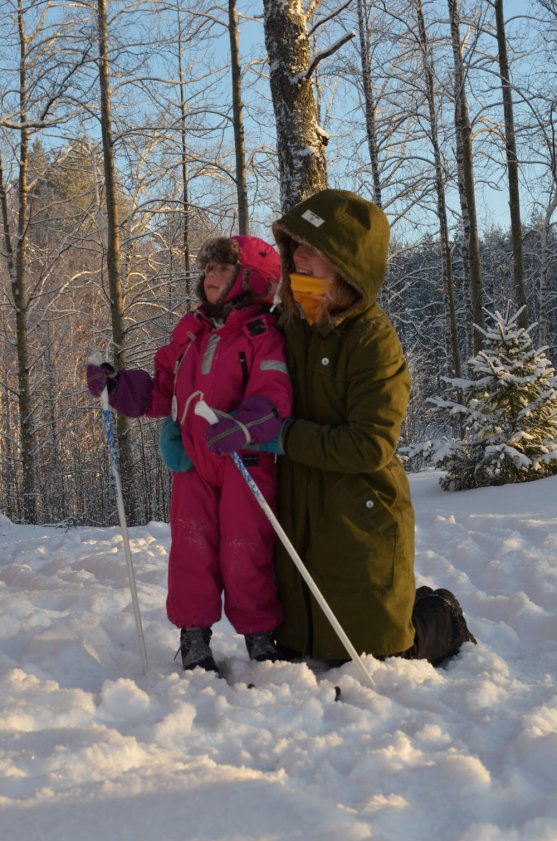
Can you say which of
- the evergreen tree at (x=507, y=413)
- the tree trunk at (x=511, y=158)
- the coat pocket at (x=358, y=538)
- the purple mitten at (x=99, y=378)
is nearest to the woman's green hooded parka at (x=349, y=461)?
the coat pocket at (x=358, y=538)

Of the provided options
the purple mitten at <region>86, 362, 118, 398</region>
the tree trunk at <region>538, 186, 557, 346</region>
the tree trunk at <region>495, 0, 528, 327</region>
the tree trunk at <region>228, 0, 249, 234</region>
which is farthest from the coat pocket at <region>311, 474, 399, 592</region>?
the tree trunk at <region>538, 186, 557, 346</region>

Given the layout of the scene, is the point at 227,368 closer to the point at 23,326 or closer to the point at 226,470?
the point at 226,470

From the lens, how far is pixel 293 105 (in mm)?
5074

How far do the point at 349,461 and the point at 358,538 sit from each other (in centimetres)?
30

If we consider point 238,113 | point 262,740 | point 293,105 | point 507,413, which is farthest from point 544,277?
point 262,740

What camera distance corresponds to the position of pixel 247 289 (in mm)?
2814

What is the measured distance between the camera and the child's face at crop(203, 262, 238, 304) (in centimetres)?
281

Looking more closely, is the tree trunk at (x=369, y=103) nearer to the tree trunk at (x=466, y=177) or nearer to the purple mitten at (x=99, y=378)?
the tree trunk at (x=466, y=177)

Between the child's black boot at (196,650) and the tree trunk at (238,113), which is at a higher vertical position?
the tree trunk at (238,113)

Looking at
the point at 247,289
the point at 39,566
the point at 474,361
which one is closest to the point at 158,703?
the point at 247,289

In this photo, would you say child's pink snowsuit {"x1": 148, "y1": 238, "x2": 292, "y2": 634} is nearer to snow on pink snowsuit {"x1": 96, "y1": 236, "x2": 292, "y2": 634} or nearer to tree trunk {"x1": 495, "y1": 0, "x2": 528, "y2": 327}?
snow on pink snowsuit {"x1": 96, "y1": 236, "x2": 292, "y2": 634}

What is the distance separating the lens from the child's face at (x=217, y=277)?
9.23 ft

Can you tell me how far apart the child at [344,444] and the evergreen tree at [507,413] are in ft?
19.3

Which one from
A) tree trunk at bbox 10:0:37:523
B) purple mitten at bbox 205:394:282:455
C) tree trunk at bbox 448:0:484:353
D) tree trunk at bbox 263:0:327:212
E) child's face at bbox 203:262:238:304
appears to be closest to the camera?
purple mitten at bbox 205:394:282:455
